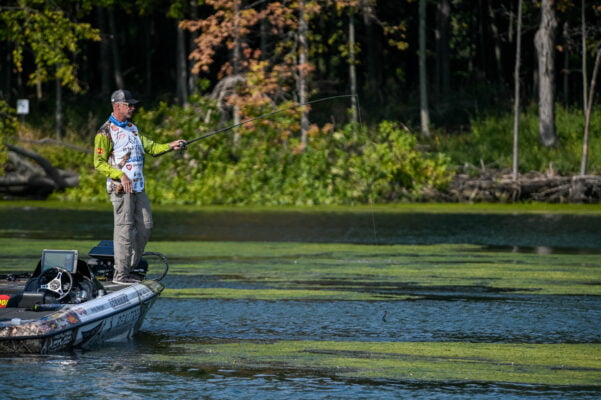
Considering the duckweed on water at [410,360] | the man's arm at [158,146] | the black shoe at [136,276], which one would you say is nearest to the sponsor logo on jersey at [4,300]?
the duckweed on water at [410,360]

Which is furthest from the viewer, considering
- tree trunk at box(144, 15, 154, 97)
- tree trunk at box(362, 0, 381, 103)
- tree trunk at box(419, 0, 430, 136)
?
tree trunk at box(144, 15, 154, 97)

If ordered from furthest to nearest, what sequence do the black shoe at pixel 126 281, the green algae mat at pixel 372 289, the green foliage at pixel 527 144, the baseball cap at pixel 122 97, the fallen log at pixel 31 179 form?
1. the green foliage at pixel 527 144
2. the fallen log at pixel 31 179
3. the baseball cap at pixel 122 97
4. the black shoe at pixel 126 281
5. the green algae mat at pixel 372 289

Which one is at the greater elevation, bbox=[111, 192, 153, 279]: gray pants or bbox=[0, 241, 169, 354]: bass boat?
bbox=[111, 192, 153, 279]: gray pants

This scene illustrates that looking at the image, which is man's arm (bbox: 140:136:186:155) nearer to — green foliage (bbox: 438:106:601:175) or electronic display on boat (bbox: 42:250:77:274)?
electronic display on boat (bbox: 42:250:77:274)

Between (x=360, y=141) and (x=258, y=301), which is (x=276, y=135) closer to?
(x=360, y=141)

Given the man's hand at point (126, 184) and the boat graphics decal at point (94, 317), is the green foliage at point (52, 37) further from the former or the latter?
the boat graphics decal at point (94, 317)

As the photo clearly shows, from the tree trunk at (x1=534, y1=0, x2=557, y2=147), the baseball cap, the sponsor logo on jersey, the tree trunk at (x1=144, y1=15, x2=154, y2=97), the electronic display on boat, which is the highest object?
the tree trunk at (x1=144, y1=15, x2=154, y2=97)

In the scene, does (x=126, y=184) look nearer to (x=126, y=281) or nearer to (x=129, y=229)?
(x=129, y=229)

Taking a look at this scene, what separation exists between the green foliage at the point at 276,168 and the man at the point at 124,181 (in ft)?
69.4

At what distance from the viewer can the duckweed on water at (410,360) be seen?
397 inches

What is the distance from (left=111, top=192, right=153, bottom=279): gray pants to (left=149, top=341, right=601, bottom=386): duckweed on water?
60.8 inches

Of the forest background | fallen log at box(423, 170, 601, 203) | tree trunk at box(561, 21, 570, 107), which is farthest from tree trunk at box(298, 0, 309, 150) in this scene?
tree trunk at box(561, 21, 570, 107)

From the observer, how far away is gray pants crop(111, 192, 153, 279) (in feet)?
Result: 41.5

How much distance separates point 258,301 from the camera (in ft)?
47.9
